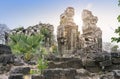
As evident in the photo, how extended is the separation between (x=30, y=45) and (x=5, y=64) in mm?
14599

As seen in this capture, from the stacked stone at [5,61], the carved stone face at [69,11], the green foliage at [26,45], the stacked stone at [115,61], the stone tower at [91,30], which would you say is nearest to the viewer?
the stacked stone at [5,61]

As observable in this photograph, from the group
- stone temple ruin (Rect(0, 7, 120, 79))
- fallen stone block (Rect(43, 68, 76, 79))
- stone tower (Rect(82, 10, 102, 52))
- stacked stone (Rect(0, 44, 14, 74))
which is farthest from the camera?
stone tower (Rect(82, 10, 102, 52))

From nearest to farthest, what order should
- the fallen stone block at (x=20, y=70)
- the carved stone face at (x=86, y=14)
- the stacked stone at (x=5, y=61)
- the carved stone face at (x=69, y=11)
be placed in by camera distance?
the fallen stone block at (x=20, y=70)
the stacked stone at (x=5, y=61)
the carved stone face at (x=86, y=14)
the carved stone face at (x=69, y=11)

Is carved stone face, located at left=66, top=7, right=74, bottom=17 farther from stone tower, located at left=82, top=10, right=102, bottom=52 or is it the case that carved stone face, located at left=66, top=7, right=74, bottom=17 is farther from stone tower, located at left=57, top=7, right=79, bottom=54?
stone tower, located at left=82, top=10, right=102, bottom=52

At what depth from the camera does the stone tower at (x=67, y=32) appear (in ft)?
90.0

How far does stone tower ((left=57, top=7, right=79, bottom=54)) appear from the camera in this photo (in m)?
27.4

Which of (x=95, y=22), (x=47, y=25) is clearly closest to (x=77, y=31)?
(x=95, y=22)

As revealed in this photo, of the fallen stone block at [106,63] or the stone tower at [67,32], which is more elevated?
the stone tower at [67,32]

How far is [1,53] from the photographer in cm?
1418

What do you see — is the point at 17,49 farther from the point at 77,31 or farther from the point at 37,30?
the point at 37,30

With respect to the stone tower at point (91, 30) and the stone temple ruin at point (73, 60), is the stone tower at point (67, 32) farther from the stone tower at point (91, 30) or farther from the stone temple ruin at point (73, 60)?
the stone tower at point (91, 30)

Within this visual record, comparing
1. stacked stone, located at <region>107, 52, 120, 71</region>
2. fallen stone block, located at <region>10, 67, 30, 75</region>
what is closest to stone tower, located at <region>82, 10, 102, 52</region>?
stacked stone, located at <region>107, 52, 120, 71</region>

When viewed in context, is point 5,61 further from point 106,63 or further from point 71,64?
point 106,63

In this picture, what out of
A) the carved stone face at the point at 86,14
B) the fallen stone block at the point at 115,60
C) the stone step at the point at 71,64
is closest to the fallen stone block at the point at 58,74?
the stone step at the point at 71,64
